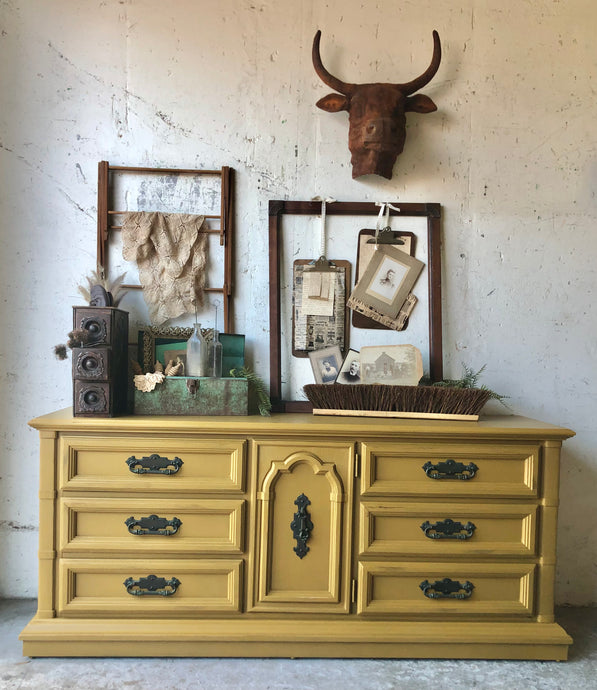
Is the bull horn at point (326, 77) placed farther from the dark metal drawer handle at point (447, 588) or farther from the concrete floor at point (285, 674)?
the concrete floor at point (285, 674)

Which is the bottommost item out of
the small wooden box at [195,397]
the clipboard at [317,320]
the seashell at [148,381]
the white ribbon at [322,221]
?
the small wooden box at [195,397]

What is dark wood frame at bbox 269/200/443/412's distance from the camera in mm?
2674

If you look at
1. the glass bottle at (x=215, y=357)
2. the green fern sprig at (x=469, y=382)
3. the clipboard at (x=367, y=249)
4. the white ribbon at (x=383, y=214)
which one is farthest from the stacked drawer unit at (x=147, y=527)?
the white ribbon at (x=383, y=214)

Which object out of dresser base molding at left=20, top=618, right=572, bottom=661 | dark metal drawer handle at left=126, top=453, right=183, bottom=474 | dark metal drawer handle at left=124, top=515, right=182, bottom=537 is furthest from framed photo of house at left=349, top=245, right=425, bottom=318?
dresser base molding at left=20, top=618, right=572, bottom=661

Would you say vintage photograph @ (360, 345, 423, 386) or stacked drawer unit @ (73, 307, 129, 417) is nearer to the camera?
stacked drawer unit @ (73, 307, 129, 417)

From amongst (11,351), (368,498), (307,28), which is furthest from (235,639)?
(307,28)

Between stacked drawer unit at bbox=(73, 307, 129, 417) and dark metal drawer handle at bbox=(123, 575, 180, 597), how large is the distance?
0.64m

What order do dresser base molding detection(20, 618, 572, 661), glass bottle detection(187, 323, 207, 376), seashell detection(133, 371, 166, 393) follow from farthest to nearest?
1. glass bottle detection(187, 323, 207, 376)
2. seashell detection(133, 371, 166, 393)
3. dresser base molding detection(20, 618, 572, 661)

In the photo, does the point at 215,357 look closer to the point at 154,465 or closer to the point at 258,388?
the point at 258,388

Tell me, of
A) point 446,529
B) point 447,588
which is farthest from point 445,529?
point 447,588

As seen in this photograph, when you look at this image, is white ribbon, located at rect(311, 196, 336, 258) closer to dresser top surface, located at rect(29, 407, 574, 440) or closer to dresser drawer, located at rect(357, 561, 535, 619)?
dresser top surface, located at rect(29, 407, 574, 440)

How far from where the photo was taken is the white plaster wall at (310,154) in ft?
8.72

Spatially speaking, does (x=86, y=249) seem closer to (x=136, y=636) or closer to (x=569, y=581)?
(x=136, y=636)

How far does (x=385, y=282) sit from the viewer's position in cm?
271
